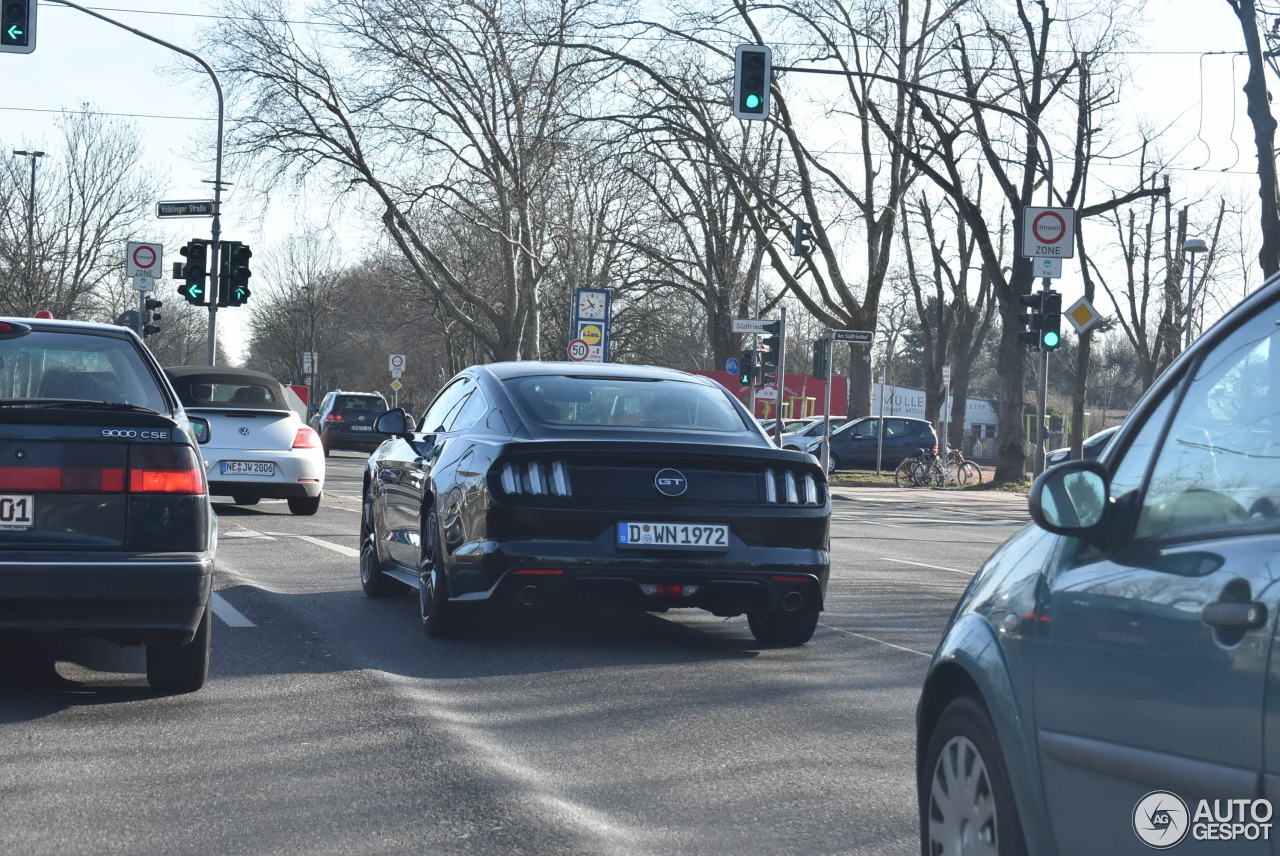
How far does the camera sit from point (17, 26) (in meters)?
18.3

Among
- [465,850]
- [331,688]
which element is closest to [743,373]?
[331,688]

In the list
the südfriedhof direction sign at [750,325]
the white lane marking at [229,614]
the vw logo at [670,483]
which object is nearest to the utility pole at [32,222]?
the südfriedhof direction sign at [750,325]

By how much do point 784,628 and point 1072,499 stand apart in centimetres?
511

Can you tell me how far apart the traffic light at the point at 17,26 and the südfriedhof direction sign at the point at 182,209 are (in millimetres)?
7939

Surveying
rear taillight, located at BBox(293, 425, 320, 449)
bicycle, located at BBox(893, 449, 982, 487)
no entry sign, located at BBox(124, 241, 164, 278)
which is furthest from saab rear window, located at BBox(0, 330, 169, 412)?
bicycle, located at BBox(893, 449, 982, 487)

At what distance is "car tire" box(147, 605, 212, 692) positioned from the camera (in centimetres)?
623

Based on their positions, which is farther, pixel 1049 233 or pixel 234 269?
pixel 234 269

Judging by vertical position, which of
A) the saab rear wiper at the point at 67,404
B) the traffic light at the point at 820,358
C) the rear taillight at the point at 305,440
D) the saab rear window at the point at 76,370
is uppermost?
the traffic light at the point at 820,358

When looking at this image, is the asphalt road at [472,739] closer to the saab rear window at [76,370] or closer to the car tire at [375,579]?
the car tire at [375,579]

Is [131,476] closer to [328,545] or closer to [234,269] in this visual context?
[328,545]

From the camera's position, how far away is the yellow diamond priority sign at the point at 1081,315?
79.0 ft

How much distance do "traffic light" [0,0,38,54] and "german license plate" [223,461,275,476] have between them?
227 inches

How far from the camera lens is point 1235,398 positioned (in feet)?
9.23

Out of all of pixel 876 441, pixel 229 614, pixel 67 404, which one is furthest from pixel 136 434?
pixel 876 441
